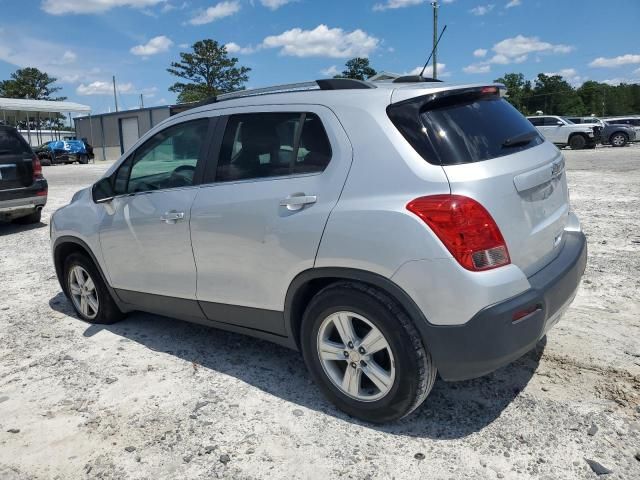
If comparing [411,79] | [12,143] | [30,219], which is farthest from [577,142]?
[411,79]

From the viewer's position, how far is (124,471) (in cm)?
255

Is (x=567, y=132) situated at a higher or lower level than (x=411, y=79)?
higher

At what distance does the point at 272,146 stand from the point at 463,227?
129 centimetres

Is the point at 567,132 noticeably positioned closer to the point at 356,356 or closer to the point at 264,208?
the point at 264,208

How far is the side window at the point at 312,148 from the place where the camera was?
2789 mm

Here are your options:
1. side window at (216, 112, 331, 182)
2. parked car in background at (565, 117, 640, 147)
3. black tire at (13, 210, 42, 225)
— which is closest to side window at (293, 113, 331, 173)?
side window at (216, 112, 331, 182)

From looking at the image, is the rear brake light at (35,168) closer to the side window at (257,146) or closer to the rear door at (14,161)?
the rear door at (14,161)

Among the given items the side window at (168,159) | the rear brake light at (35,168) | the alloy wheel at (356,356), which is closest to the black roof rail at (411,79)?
the side window at (168,159)

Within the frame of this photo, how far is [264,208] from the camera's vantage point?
115 inches

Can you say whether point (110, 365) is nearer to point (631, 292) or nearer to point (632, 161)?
point (631, 292)

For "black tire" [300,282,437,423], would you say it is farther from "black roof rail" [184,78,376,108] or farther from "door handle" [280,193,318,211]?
"black roof rail" [184,78,376,108]

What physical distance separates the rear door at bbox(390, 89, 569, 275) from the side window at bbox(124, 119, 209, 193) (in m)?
1.64

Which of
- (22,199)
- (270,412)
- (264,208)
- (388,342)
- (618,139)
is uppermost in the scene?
(618,139)

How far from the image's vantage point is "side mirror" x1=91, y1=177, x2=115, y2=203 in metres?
4.00
